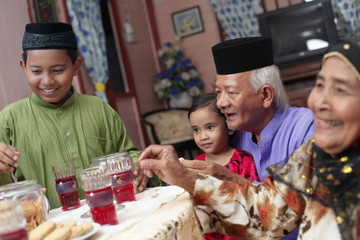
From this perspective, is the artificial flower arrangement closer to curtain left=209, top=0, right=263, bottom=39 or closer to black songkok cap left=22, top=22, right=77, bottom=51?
curtain left=209, top=0, right=263, bottom=39

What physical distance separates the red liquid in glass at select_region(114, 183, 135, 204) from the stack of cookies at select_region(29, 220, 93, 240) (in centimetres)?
44

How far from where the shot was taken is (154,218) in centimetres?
123

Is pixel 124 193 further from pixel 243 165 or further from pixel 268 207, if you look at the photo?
pixel 243 165

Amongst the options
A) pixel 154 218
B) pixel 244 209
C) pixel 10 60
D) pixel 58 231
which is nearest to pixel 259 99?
pixel 244 209

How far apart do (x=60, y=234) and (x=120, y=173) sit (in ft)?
1.70

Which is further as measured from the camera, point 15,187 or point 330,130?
point 15,187

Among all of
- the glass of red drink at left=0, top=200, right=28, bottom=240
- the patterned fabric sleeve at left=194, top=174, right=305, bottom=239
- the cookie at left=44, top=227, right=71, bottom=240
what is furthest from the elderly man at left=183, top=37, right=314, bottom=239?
the glass of red drink at left=0, top=200, right=28, bottom=240

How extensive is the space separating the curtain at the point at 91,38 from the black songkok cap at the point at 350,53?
424 cm

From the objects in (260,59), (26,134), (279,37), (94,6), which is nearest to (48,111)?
(26,134)

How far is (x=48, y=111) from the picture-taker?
2137 mm

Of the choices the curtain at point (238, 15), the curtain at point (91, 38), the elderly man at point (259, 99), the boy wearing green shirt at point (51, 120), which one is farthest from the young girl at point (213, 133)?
the curtain at point (238, 15)

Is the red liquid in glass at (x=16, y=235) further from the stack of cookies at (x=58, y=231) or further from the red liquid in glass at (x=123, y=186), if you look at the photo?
the red liquid in glass at (x=123, y=186)

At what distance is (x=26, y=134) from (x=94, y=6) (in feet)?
11.9

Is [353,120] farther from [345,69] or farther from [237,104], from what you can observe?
[237,104]
